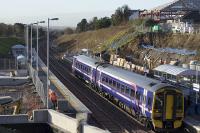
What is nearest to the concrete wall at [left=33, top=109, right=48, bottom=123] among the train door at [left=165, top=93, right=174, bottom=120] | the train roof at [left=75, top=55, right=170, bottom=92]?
the train roof at [left=75, top=55, right=170, bottom=92]

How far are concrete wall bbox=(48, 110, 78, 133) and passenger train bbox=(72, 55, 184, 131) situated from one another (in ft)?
14.6

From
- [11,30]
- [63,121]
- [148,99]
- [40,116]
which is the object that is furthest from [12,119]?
[11,30]

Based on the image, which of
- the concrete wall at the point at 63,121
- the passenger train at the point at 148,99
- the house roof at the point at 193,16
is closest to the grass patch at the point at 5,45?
the house roof at the point at 193,16

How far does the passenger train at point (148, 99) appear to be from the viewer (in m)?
31.0

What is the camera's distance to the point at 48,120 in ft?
117

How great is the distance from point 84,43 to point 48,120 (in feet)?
322

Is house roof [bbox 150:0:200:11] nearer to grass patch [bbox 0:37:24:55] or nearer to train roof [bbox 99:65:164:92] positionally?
grass patch [bbox 0:37:24:55]

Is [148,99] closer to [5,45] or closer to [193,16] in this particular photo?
[193,16]

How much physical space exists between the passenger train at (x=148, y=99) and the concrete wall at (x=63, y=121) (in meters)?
4.45

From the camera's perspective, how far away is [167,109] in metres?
31.1

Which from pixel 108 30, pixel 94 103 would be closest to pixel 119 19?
pixel 108 30

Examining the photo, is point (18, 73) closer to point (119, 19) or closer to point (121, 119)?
point (121, 119)

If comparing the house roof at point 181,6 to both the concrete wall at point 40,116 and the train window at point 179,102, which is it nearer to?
the concrete wall at point 40,116

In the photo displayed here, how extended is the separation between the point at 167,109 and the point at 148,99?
148 cm
